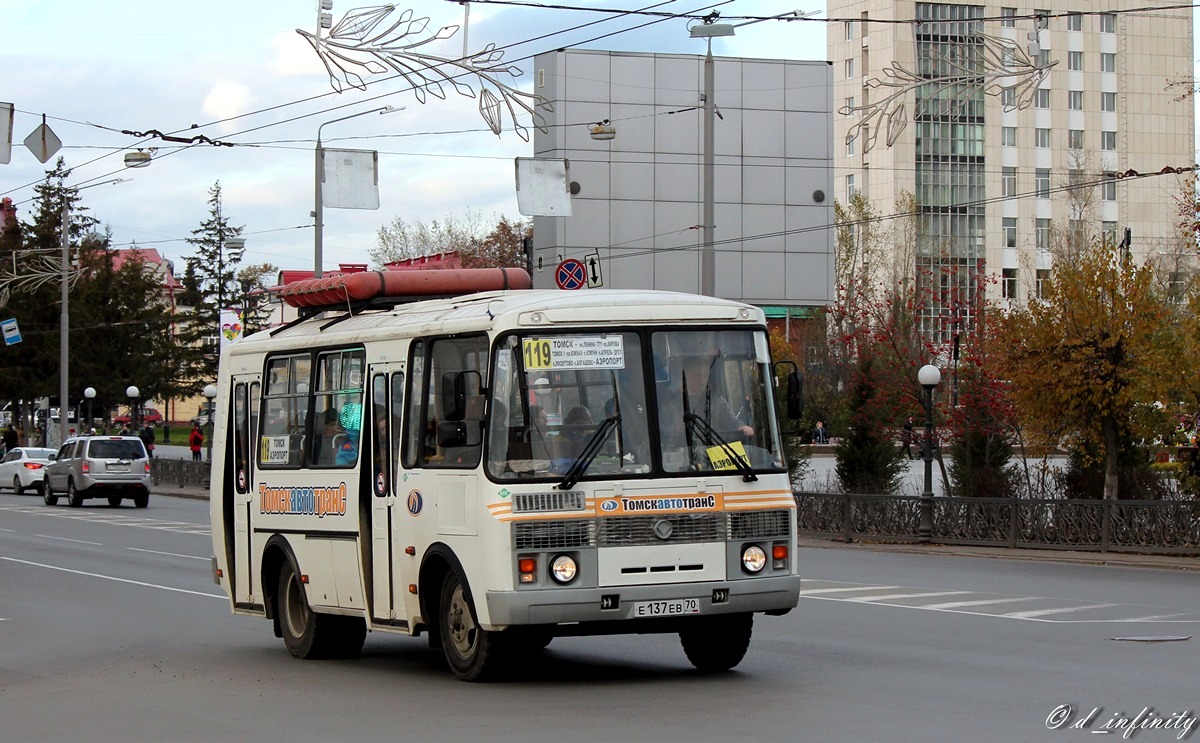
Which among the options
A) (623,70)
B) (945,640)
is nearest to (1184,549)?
(945,640)

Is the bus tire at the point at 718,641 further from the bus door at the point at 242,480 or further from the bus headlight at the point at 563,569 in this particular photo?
the bus door at the point at 242,480

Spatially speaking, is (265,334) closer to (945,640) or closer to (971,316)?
(945,640)

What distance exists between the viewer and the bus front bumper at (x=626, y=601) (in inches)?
450

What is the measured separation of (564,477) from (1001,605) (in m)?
8.74

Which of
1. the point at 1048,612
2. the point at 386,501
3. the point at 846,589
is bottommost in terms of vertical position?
the point at 846,589

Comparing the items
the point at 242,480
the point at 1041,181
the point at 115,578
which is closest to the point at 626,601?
the point at 242,480

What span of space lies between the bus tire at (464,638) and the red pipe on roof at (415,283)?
10.5 ft

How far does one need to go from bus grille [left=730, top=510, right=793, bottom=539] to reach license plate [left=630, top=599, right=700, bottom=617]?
56 cm

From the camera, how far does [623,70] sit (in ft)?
224

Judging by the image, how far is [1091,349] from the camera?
92.9 feet

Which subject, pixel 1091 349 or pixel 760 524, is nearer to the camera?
pixel 760 524

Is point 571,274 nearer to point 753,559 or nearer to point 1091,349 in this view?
point 1091,349

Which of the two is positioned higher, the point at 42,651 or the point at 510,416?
the point at 510,416

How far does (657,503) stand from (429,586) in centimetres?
190
